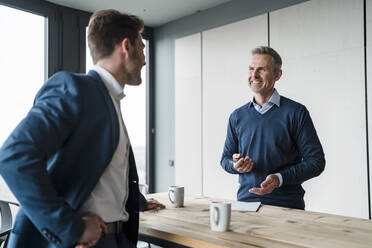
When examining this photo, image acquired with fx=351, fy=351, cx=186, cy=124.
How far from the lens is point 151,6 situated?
4160 millimetres

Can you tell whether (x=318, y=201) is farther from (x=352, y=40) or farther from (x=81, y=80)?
(x=81, y=80)

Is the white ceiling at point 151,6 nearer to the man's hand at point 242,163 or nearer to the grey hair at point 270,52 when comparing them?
the grey hair at point 270,52

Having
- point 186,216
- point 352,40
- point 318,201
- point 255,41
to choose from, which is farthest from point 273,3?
point 186,216

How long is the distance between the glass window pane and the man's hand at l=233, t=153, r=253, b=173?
8.67ft

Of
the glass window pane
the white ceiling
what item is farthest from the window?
the glass window pane

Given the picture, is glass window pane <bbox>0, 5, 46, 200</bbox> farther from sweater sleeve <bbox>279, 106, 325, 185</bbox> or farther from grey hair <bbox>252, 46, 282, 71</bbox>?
sweater sleeve <bbox>279, 106, 325, 185</bbox>

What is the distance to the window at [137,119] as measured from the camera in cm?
474

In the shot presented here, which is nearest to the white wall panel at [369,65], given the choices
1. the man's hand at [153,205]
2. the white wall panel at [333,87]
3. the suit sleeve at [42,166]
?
the white wall panel at [333,87]

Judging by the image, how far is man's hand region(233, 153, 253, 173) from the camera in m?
1.95

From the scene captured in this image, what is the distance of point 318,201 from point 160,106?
8.16ft

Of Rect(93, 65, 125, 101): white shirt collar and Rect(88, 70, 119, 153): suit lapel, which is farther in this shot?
Rect(93, 65, 125, 101): white shirt collar

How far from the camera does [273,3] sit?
3609mm

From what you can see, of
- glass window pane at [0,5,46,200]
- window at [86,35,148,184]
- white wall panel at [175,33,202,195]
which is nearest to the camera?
glass window pane at [0,5,46,200]

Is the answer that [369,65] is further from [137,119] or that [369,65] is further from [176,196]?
[137,119]
